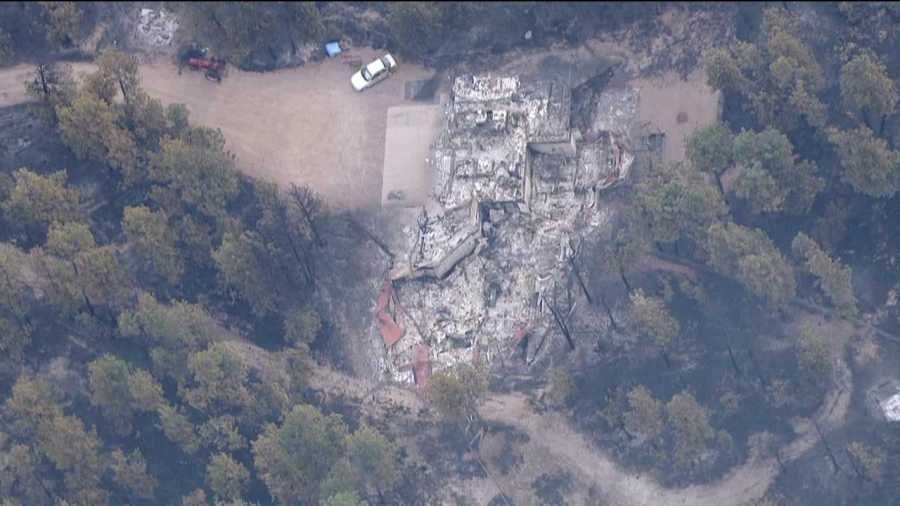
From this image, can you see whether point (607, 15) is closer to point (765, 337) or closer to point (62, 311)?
point (765, 337)

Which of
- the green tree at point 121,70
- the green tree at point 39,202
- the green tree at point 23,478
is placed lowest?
the green tree at point 23,478

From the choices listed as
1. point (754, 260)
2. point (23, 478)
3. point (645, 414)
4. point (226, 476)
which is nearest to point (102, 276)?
point (23, 478)

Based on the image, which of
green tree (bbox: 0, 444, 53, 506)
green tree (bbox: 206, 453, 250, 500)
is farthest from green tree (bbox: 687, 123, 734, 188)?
green tree (bbox: 0, 444, 53, 506)

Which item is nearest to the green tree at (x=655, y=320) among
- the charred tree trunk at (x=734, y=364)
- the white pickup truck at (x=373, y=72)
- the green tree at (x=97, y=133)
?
the charred tree trunk at (x=734, y=364)

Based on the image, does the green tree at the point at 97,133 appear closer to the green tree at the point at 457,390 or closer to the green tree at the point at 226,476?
the green tree at the point at 226,476

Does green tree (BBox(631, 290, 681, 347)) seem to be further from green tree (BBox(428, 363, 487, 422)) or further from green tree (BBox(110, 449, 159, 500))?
green tree (BBox(110, 449, 159, 500))

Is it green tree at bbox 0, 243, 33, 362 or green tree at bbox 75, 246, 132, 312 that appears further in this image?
green tree at bbox 75, 246, 132, 312
